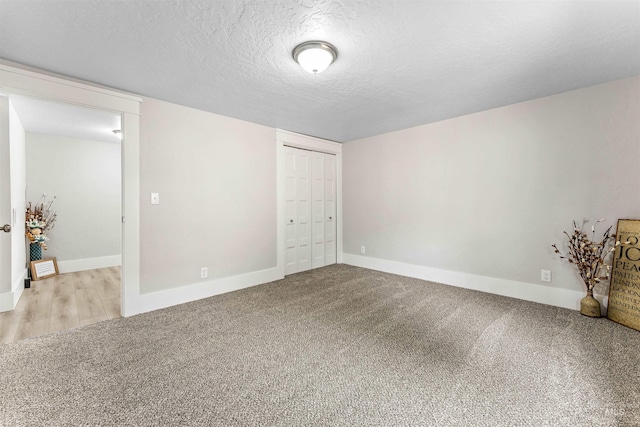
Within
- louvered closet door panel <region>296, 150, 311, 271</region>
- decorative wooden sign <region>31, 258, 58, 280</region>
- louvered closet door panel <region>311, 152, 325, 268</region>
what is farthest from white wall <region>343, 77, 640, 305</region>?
decorative wooden sign <region>31, 258, 58, 280</region>

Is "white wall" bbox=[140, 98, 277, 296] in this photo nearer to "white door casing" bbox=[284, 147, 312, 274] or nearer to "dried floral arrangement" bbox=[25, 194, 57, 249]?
"white door casing" bbox=[284, 147, 312, 274]

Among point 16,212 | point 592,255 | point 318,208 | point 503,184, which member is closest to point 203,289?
point 318,208

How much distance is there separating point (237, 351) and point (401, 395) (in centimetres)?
123

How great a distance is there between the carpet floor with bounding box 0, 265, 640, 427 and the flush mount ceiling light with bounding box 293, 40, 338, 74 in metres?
2.20

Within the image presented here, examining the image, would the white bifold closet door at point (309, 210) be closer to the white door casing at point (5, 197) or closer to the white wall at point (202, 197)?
the white wall at point (202, 197)

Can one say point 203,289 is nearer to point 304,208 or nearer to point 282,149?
point 304,208

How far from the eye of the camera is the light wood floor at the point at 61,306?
8.53 feet

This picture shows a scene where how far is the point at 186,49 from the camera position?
6.79ft

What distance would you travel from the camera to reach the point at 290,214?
14.9 feet

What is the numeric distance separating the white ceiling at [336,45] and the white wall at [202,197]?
1.36 feet

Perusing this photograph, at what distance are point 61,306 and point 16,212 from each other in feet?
4.39

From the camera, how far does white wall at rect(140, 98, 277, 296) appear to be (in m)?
3.02

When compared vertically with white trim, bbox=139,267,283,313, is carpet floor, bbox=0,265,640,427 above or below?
below

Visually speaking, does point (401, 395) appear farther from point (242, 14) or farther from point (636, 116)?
point (636, 116)
